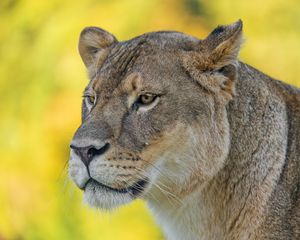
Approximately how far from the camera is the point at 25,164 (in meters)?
9.74

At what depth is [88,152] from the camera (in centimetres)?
482

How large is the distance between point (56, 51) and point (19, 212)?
5.08 ft

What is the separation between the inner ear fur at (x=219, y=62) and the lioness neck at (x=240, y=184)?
135 mm

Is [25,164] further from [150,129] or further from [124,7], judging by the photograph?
[150,129]

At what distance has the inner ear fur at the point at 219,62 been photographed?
16.7ft

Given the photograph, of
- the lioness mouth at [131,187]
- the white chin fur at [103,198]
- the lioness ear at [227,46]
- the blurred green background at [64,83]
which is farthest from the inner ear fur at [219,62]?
the blurred green background at [64,83]

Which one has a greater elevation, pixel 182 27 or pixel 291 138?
pixel 182 27

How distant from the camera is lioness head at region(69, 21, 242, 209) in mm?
4898

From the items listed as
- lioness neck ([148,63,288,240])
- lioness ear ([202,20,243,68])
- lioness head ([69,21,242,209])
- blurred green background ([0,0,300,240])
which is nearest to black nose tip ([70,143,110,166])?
lioness head ([69,21,242,209])

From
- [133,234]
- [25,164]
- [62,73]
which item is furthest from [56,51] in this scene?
[133,234]

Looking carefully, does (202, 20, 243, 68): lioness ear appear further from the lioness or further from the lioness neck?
the lioness neck

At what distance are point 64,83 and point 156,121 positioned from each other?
446 cm

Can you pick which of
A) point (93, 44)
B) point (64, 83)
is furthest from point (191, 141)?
point (64, 83)

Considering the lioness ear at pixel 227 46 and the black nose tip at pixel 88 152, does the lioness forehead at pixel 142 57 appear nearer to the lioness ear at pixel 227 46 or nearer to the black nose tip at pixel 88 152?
the lioness ear at pixel 227 46
